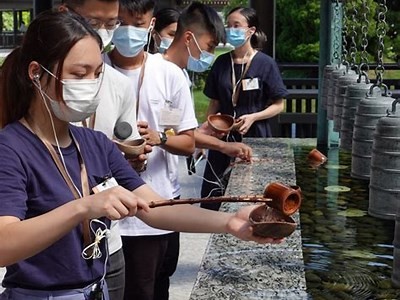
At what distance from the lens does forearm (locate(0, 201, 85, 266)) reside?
6.68 ft

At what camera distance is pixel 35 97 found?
90.8 inches

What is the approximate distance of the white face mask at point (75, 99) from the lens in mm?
2254

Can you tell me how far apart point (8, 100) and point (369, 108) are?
1.67 meters

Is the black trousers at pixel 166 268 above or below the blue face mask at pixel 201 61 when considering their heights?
below

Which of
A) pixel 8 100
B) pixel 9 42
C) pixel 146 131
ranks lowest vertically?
pixel 9 42

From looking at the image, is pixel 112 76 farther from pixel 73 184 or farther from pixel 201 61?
pixel 201 61

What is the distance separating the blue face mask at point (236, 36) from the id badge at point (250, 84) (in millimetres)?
284

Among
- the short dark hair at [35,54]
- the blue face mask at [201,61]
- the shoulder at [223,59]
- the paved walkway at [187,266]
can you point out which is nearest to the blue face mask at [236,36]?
the shoulder at [223,59]

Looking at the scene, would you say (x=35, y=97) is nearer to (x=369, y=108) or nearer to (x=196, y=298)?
(x=196, y=298)

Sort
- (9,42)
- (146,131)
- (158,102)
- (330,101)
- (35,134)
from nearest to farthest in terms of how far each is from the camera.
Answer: (35,134) < (146,131) < (158,102) < (330,101) < (9,42)

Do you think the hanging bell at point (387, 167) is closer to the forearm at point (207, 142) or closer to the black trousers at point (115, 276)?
the black trousers at point (115, 276)

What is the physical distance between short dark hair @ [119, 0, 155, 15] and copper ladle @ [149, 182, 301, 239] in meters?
1.55

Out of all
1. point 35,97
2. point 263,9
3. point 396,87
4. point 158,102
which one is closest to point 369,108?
point 158,102

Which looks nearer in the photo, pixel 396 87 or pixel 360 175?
pixel 360 175
